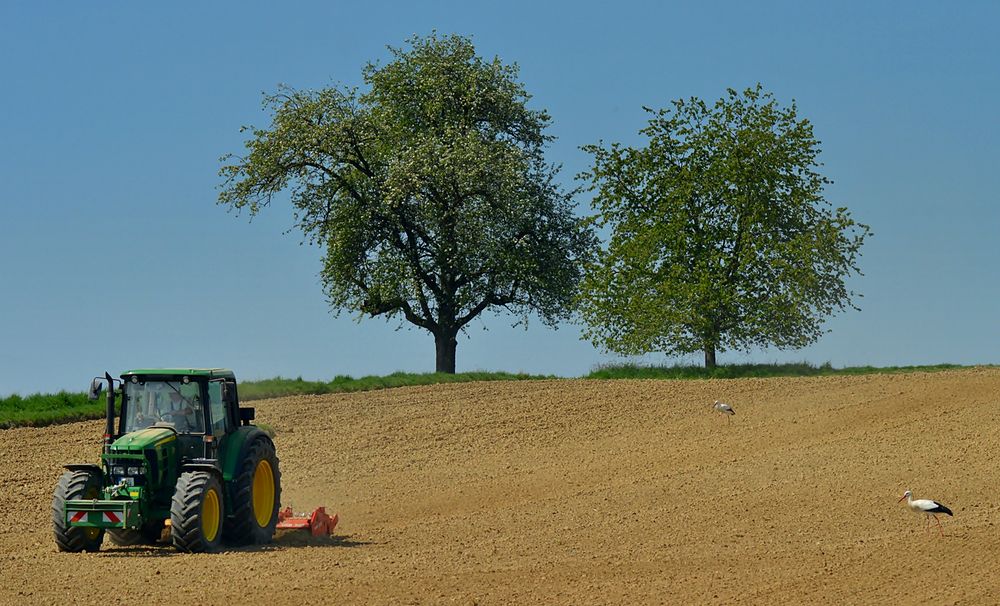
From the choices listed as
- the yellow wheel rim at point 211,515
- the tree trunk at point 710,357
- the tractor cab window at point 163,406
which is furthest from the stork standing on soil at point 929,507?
the tree trunk at point 710,357

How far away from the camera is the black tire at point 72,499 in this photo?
60.2ft

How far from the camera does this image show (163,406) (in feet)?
63.4

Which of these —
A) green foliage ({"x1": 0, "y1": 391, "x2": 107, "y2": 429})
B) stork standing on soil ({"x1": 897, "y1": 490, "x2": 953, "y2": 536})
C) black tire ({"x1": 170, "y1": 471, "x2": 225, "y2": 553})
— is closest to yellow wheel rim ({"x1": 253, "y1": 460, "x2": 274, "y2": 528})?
black tire ({"x1": 170, "y1": 471, "x2": 225, "y2": 553})

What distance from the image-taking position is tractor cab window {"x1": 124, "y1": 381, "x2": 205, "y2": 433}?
1917 centimetres

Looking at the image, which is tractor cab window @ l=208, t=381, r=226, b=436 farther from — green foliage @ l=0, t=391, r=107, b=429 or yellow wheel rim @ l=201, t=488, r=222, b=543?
green foliage @ l=0, t=391, r=107, b=429

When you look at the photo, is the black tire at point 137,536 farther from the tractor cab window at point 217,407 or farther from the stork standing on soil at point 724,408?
the stork standing on soil at point 724,408

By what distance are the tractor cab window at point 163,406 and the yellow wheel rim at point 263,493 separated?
54.1 inches

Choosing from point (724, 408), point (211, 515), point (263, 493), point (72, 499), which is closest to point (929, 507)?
point (263, 493)

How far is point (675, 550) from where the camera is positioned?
18.3m

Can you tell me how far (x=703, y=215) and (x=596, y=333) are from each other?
5.34 meters

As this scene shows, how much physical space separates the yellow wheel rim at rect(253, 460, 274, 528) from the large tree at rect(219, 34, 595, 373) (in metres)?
23.7

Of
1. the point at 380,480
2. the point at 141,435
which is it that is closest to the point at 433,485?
the point at 380,480

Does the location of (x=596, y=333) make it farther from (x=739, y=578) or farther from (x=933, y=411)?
(x=739, y=578)

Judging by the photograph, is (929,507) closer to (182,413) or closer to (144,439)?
(182,413)
